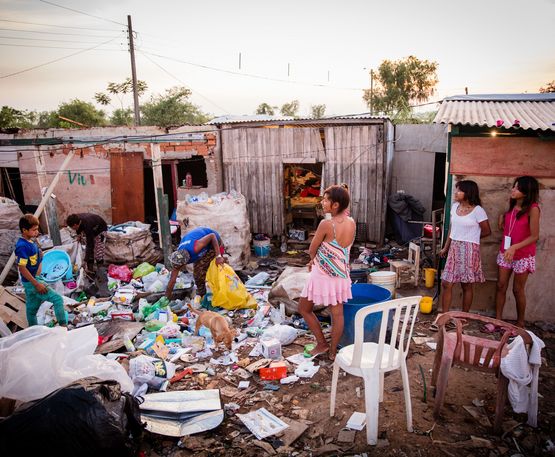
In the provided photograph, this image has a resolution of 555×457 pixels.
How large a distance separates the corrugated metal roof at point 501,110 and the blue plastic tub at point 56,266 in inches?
254

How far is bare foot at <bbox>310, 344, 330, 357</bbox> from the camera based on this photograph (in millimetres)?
4355

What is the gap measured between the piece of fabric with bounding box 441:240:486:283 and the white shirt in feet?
0.23

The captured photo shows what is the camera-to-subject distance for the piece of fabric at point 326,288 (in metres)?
4.04

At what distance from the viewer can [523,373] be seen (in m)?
3.00

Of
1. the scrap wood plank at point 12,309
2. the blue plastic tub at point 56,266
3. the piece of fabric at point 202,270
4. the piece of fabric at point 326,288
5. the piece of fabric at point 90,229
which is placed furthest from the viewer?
the piece of fabric at point 90,229

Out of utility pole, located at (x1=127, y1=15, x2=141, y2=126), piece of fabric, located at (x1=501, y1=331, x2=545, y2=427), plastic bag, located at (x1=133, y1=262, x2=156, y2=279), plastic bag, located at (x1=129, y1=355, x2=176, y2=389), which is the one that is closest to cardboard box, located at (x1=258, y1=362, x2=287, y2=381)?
plastic bag, located at (x1=129, y1=355, x2=176, y2=389)

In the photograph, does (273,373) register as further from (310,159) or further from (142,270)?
(310,159)

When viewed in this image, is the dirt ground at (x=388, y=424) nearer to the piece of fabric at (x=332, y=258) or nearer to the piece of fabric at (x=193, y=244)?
the piece of fabric at (x=332, y=258)

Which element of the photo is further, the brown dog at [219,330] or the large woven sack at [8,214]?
the large woven sack at [8,214]

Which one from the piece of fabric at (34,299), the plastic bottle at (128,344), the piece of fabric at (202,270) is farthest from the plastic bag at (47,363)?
the piece of fabric at (202,270)

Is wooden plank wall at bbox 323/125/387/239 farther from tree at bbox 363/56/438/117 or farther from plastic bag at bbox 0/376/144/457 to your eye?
tree at bbox 363/56/438/117

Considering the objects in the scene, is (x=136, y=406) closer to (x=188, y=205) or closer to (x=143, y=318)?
(x=143, y=318)

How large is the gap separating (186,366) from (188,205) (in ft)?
14.5

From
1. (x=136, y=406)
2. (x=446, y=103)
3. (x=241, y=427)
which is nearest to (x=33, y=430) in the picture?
(x=136, y=406)
